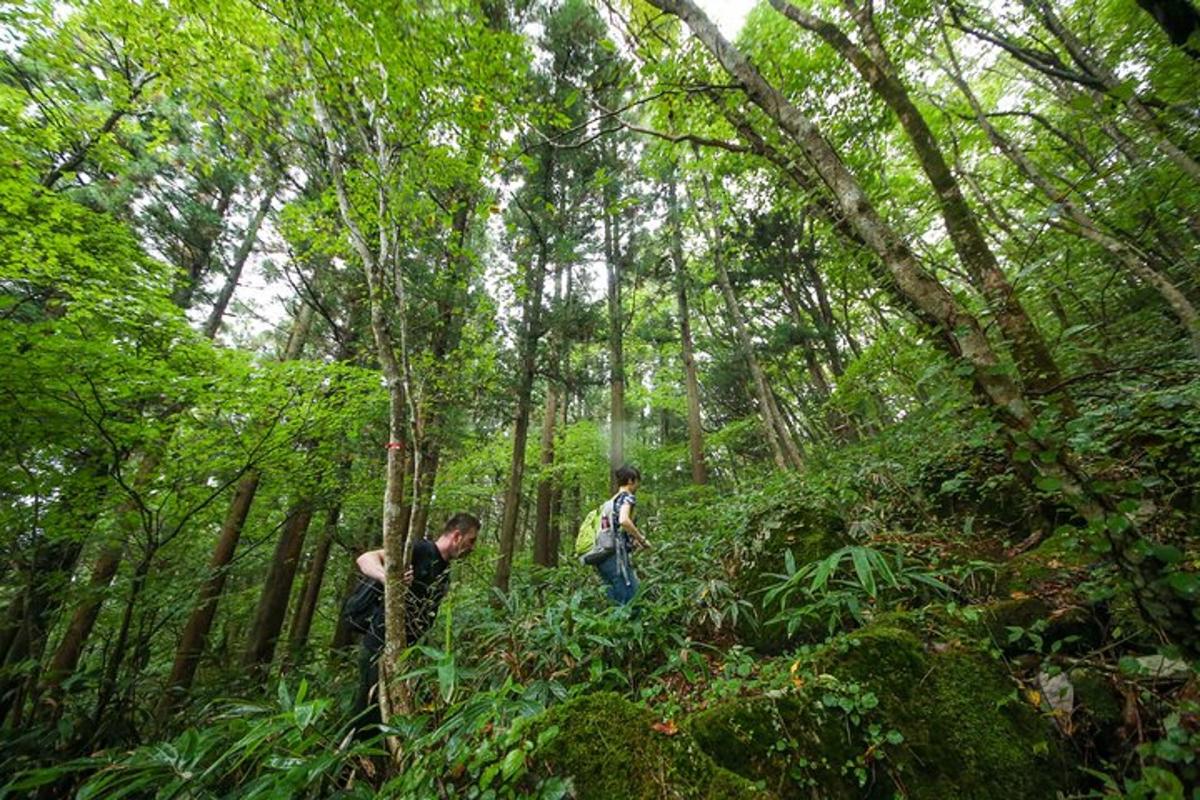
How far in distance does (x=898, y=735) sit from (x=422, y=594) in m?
3.33

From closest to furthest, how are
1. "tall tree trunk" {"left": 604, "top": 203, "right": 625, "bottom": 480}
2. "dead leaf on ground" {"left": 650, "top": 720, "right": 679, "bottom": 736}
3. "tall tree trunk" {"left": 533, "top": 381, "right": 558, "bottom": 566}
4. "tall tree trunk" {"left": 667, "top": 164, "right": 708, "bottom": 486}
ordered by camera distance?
"dead leaf on ground" {"left": 650, "top": 720, "right": 679, "bottom": 736}, "tall tree trunk" {"left": 533, "top": 381, "right": 558, "bottom": 566}, "tall tree trunk" {"left": 604, "top": 203, "right": 625, "bottom": 480}, "tall tree trunk" {"left": 667, "top": 164, "right": 708, "bottom": 486}

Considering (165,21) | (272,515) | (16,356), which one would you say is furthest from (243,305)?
(16,356)

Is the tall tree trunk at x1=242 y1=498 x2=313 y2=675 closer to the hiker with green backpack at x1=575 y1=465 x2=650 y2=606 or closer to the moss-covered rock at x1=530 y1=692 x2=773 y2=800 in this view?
the hiker with green backpack at x1=575 y1=465 x2=650 y2=606

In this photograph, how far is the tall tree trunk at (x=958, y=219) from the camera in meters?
3.18

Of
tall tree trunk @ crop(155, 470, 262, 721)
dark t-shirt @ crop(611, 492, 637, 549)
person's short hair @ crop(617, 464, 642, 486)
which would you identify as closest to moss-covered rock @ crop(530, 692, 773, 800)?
dark t-shirt @ crop(611, 492, 637, 549)

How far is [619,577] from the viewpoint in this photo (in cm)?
482

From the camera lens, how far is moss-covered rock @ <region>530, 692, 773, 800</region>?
64.0 inches

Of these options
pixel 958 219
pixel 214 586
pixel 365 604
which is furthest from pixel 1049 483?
pixel 214 586

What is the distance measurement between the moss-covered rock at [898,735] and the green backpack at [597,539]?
2835mm

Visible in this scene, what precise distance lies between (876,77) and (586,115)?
7.05 meters

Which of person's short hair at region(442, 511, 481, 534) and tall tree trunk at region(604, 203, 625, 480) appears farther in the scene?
tall tree trunk at region(604, 203, 625, 480)

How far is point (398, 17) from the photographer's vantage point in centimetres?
490

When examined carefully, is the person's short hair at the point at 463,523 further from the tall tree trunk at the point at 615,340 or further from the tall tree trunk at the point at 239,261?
the tall tree trunk at the point at 239,261

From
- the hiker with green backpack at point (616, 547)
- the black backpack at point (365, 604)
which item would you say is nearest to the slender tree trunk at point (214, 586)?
the black backpack at point (365, 604)
